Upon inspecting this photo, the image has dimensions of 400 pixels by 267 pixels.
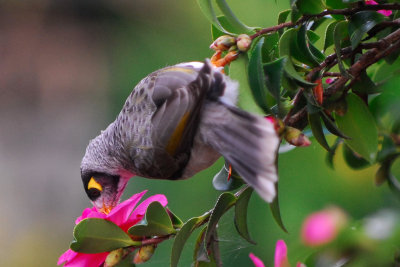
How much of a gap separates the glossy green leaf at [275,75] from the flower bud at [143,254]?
300mm

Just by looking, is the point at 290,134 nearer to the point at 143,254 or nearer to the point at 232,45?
the point at 232,45

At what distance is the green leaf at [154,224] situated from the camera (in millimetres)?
782

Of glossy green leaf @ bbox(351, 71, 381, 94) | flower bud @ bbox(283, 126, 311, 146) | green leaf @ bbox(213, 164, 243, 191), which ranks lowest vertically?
green leaf @ bbox(213, 164, 243, 191)

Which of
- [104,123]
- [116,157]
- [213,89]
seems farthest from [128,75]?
[213,89]

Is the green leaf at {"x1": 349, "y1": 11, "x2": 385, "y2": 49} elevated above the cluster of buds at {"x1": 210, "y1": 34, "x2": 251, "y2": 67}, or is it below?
below

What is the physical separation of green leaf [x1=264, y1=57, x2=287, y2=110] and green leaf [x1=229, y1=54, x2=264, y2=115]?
0.03 m

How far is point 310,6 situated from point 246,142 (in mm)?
207

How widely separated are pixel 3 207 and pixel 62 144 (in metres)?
0.50

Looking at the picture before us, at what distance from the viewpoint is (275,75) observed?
26.1 inches

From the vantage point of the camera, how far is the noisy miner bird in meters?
0.75

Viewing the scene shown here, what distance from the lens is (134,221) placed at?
891 mm

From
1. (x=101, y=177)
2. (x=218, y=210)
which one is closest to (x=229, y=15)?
(x=218, y=210)

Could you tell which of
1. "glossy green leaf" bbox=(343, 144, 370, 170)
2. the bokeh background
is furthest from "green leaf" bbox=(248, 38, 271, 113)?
the bokeh background

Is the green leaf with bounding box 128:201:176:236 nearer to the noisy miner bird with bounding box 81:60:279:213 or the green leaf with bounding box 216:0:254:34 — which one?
the noisy miner bird with bounding box 81:60:279:213
